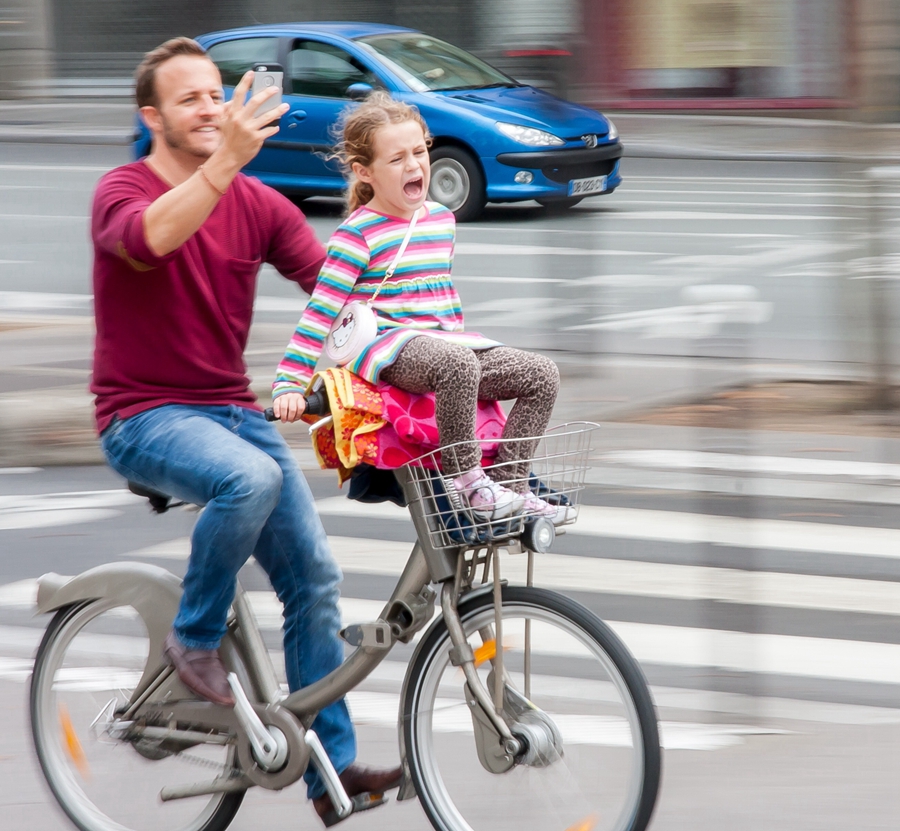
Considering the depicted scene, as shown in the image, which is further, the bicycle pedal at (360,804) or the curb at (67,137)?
the curb at (67,137)

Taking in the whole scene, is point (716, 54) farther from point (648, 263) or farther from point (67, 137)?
point (67, 137)

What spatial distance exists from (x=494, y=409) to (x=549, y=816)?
822 mm

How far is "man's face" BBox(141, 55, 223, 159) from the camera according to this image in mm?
3084

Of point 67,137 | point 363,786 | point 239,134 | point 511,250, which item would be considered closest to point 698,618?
point 363,786

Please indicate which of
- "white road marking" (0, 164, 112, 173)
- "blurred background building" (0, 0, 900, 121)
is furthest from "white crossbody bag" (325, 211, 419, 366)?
"white road marking" (0, 164, 112, 173)

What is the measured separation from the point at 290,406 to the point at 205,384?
1.08 ft

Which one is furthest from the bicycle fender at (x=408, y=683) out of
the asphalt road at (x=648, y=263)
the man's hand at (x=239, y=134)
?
the asphalt road at (x=648, y=263)

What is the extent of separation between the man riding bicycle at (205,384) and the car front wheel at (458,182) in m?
10.6

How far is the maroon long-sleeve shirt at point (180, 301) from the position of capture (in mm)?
3088

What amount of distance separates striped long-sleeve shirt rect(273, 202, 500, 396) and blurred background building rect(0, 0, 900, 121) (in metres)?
3.93

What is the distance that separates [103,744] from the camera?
343 centimetres

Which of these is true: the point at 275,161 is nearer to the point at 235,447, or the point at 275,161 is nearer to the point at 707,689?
the point at 707,689

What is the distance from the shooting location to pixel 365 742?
13.1ft

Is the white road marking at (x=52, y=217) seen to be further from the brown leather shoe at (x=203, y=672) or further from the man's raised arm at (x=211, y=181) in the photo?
the man's raised arm at (x=211, y=181)
